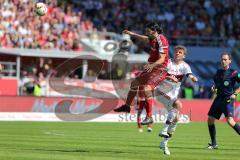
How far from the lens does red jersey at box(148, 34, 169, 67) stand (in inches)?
774

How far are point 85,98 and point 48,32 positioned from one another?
7.80 m

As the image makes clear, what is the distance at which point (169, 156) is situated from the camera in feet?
55.2

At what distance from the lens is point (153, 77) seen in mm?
20828

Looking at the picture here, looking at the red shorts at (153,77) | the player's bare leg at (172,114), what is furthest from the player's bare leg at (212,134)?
the player's bare leg at (172,114)

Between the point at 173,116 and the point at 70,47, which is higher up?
the point at 173,116

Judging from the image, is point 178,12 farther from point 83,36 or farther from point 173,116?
point 173,116

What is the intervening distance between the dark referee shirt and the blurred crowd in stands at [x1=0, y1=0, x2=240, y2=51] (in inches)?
916

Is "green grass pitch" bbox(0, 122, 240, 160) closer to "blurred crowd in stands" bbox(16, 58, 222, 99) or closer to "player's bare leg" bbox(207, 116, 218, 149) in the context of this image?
"player's bare leg" bbox(207, 116, 218, 149)

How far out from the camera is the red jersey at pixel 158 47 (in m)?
19.7

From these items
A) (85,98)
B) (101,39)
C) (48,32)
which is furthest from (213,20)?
(85,98)

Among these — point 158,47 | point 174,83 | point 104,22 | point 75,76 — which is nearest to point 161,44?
point 158,47

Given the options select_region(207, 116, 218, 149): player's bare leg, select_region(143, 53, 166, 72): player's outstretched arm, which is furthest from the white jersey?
select_region(207, 116, 218, 149): player's bare leg

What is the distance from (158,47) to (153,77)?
3.71ft

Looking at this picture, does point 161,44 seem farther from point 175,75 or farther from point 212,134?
point 212,134
